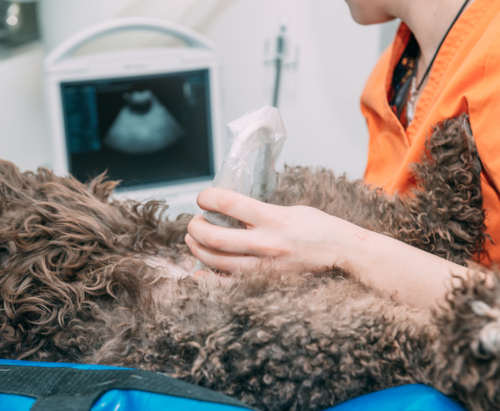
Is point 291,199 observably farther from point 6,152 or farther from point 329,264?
point 6,152

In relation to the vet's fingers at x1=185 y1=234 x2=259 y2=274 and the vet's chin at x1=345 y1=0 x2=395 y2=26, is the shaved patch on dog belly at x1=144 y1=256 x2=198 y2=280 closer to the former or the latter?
the vet's fingers at x1=185 y1=234 x2=259 y2=274

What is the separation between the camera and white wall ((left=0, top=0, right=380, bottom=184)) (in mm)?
2006

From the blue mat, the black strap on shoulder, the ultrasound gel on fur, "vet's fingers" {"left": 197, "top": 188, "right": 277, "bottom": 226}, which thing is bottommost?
the blue mat

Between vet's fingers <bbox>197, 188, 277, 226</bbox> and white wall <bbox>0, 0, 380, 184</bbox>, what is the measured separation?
136 centimetres

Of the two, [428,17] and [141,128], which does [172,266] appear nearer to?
[428,17]

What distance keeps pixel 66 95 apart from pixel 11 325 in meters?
1.34

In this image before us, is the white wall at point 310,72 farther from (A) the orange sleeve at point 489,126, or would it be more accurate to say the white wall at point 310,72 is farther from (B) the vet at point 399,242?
(A) the orange sleeve at point 489,126

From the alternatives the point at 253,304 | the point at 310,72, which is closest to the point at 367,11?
Answer: the point at 253,304

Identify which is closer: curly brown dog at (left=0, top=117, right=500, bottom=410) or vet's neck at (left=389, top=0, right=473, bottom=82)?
curly brown dog at (left=0, top=117, right=500, bottom=410)

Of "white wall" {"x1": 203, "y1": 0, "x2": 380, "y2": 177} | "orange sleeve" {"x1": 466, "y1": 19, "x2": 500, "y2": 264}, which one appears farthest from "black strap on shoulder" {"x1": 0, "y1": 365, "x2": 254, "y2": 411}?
"white wall" {"x1": 203, "y1": 0, "x2": 380, "y2": 177}

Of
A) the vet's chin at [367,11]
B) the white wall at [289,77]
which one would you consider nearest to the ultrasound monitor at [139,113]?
the white wall at [289,77]

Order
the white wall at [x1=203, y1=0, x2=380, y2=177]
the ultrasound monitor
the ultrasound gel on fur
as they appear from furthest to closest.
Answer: the white wall at [x1=203, y1=0, x2=380, y2=177] → the ultrasound monitor → the ultrasound gel on fur

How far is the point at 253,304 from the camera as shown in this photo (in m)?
0.64

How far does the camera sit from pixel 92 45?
2107 mm
